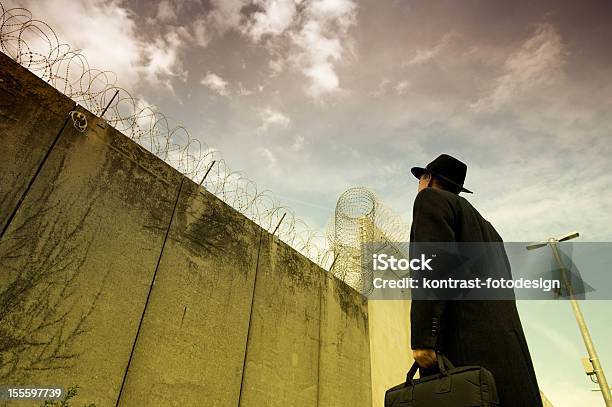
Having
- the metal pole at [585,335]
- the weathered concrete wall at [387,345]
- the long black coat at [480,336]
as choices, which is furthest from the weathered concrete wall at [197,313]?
the metal pole at [585,335]

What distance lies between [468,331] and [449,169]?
0.97m

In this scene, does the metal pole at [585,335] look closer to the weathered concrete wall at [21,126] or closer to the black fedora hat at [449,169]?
the black fedora hat at [449,169]

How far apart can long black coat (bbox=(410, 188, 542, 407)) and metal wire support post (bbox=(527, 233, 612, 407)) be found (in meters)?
6.65

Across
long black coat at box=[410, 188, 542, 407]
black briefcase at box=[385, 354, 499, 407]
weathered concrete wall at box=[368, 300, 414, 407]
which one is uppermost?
weathered concrete wall at box=[368, 300, 414, 407]

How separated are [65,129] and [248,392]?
2796 mm

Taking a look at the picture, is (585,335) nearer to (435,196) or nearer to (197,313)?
(435,196)

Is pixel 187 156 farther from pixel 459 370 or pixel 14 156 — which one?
pixel 459 370

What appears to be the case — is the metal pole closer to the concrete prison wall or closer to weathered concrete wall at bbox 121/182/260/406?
the concrete prison wall

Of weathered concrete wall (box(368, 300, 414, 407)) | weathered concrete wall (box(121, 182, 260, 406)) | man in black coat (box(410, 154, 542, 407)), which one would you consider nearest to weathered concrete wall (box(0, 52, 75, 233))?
weathered concrete wall (box(121, 182, 260, 406))

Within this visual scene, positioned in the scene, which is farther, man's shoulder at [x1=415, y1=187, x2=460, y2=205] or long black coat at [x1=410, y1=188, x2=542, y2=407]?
man's shoulder at [x1=415, y1=187, x2=460, y2=205]

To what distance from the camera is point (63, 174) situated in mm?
2660

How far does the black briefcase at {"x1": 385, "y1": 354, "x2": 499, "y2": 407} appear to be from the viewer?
1.23m

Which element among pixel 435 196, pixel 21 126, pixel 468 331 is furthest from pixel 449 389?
pixel 21 126

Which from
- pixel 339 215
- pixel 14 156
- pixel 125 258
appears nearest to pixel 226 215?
pixel 125 258
